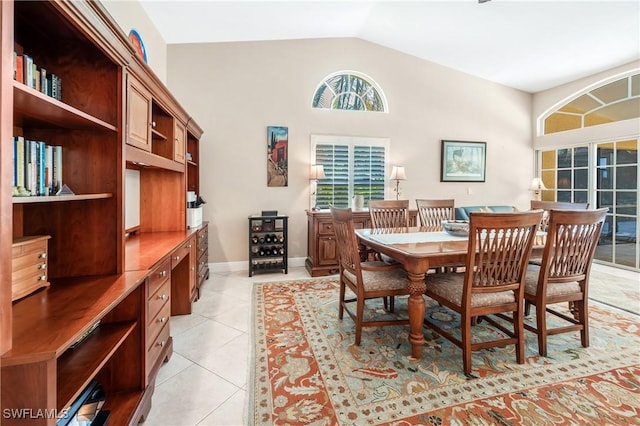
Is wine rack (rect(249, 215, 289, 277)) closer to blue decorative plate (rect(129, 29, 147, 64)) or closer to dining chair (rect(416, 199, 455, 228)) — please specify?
dining chair (rect(416, 199, 455, 228))

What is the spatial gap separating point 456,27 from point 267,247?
13.1ft

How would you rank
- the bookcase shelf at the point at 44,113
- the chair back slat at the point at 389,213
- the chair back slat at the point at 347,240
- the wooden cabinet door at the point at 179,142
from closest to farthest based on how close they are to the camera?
the bookcase shelf at the point at 44,113, the chair back slat at the point at 347,240, the wooden cabinet door at the point at 179,142, the chair back slat at the point at 389,213

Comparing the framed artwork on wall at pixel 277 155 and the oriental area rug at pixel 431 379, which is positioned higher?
the framed artwork on wall at pixel 277 155

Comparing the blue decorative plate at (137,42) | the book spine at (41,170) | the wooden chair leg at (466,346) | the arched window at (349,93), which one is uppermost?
the arched window at (349,93)

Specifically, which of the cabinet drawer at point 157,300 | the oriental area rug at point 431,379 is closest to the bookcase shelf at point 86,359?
the cabinet drawer at point 157,300

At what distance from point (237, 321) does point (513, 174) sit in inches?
224

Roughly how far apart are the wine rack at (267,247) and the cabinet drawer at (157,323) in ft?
7.01

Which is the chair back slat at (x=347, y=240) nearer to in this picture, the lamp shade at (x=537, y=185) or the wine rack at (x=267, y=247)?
the wine rack at (x=267, y=247)

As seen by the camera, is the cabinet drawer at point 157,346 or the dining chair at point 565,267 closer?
the cabinet drawer at point 157,346

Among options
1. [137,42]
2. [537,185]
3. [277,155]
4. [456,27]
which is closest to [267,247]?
[277,155]

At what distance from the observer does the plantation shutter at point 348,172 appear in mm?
4637

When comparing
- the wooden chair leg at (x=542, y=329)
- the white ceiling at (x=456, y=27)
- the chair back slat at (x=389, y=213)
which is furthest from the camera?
the chair back slat at (x=389, y=213)

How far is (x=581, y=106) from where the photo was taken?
16.4 ft

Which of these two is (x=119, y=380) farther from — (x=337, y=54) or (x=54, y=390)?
(x=337, y=54)
